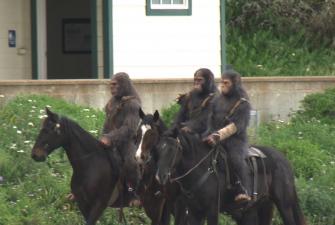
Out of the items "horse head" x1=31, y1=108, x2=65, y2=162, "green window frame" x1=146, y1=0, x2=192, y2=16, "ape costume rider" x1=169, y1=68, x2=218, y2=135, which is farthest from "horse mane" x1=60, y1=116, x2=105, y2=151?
"green window frame" x1=146, y1=0, x2=192, y2=16

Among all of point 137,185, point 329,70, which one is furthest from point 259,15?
point 137,185

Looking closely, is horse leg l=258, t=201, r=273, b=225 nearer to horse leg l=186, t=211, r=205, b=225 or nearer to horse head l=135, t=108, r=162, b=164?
horse leg l=186, t=211, r=205, b=225

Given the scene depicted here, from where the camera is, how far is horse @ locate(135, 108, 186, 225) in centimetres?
1603

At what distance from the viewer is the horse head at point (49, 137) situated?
16.2 m

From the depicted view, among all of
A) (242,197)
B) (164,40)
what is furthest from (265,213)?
(164,40)

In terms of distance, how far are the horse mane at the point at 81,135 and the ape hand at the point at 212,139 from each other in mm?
1661

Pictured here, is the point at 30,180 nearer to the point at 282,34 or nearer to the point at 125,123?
the point at 125,123

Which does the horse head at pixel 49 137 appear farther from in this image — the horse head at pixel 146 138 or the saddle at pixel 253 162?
the saddle at pixel 253 162

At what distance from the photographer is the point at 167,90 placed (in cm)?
2300

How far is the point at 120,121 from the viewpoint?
17.0 m

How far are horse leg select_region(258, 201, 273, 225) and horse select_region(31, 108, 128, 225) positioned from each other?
7.23ft

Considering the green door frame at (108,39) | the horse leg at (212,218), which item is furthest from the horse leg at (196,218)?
the green door frame at (108,39)

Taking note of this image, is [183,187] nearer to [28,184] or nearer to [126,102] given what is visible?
[126,102]

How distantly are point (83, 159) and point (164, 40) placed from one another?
26.7 feet
